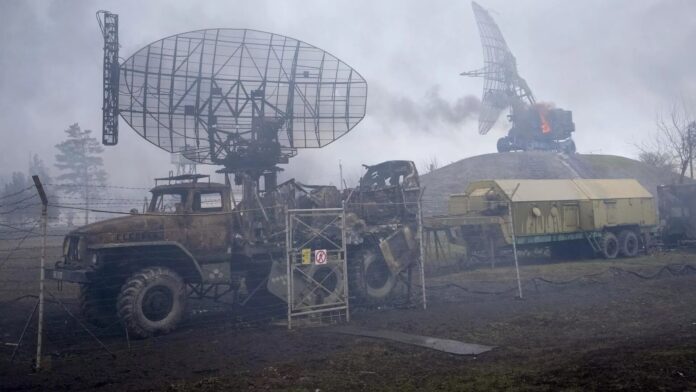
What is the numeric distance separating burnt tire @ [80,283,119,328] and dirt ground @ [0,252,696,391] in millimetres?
385

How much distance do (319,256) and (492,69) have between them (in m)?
35.7

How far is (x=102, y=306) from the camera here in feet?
38.7

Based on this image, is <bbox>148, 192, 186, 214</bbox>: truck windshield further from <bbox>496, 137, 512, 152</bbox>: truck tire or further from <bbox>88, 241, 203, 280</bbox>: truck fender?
<bbox>496, 137, 512, 152</bbox>: truck tire

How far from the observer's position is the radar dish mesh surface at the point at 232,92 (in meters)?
15.4

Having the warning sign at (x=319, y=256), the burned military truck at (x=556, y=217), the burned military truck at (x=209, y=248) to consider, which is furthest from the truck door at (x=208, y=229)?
the burned military truck at (x=556, y=217)

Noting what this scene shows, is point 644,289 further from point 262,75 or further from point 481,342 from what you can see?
point 262,75

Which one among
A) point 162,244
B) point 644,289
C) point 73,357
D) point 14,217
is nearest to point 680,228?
point 644,289

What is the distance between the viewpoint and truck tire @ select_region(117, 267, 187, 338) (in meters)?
10.4

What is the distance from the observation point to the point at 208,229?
40.5ft

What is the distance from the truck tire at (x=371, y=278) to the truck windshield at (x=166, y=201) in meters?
4.83

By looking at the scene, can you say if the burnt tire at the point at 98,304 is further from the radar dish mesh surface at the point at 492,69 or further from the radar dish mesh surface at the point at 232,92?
the radar dish mesh surface at the point at 492,69

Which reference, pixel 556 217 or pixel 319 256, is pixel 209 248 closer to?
pixel 319 256

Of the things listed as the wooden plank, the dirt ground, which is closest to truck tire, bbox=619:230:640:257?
the dirt ground

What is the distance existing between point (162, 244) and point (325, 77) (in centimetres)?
859
